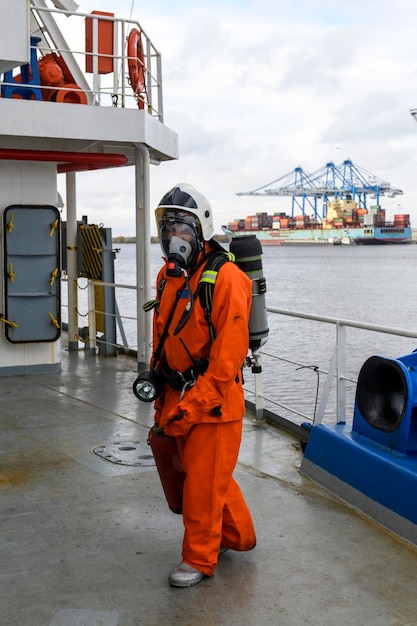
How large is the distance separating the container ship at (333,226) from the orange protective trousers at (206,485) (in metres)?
143

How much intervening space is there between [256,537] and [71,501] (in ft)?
3.90

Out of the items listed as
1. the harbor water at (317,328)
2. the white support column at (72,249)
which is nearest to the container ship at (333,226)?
the harbor water at (317,328)

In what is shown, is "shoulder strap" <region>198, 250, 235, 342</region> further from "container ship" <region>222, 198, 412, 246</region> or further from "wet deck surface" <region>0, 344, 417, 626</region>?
"container ship" <region>222, 198, 412, 246</region>

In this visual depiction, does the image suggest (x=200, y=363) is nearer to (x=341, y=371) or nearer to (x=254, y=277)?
(x=254, y=277)

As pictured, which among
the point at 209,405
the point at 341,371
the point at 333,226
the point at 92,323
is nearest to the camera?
the point at 209,405

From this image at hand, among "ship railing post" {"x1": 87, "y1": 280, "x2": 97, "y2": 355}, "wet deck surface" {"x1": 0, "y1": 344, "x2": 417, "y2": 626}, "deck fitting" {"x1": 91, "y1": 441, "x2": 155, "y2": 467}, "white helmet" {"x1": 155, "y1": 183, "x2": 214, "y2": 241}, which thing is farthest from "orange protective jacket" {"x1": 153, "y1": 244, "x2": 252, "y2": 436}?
"ship railing post" {"x1": 87, "y1": 280, "x2": 97, "y2": 355}

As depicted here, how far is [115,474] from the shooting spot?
5172 millimetres

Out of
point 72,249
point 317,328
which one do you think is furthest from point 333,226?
point 72,249

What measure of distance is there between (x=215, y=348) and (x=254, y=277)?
591 mm

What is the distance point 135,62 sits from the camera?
8695 millimetres

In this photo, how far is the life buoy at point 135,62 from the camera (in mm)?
8695

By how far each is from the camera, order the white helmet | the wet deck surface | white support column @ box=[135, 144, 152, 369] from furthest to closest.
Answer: white support column @ box=[135, 144, 152, 369] → the white helmet → the wet deck surface

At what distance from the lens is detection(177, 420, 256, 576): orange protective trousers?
350cm

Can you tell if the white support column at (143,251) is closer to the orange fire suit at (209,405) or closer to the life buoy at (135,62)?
the life buoy at (135,62)
